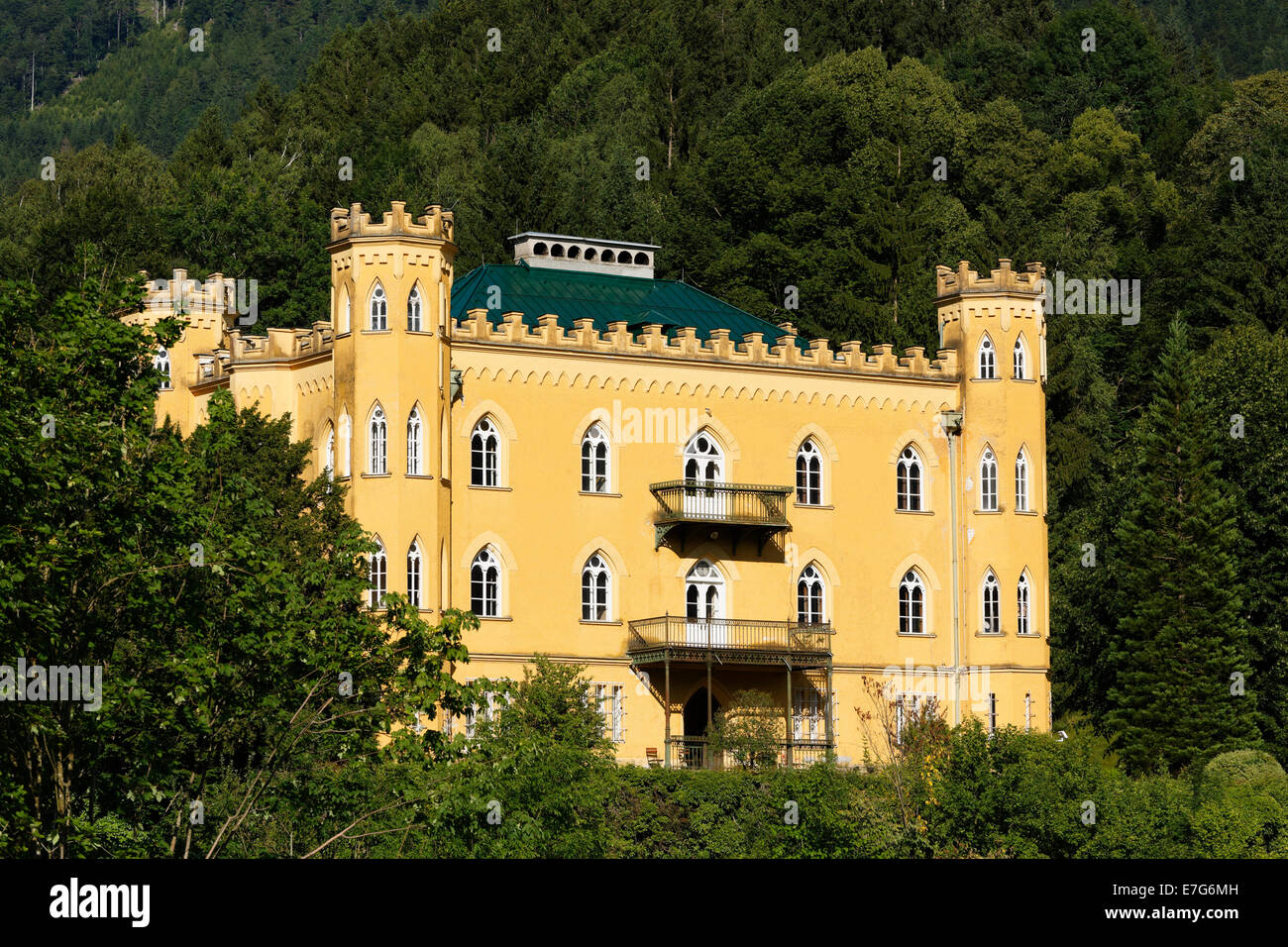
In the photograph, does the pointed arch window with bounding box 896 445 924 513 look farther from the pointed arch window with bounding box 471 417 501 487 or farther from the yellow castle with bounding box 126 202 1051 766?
the pointed arch window with bounding box 471 417 501 487

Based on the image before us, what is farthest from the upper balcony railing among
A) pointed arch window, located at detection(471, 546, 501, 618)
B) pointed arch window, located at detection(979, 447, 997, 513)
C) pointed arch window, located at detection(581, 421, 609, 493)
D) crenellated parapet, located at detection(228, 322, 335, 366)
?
crenellated parapet, located at detection(228, 322, 335, 366)

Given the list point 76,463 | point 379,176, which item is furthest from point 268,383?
point 379,176

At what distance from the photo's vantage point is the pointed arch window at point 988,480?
182 ft

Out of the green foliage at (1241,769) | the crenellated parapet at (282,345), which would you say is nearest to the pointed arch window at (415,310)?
the crenellated parapet at (282,345)

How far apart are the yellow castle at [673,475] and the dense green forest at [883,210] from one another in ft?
11.6

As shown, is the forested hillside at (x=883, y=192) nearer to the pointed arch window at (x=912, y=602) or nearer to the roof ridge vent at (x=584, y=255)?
the pointed arch window at (x=912, y=602)

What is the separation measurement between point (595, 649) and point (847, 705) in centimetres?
664

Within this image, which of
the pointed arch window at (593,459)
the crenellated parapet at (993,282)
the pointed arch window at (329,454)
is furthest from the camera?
the crenellated parapet at (993,282)

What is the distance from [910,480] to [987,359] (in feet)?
11.9

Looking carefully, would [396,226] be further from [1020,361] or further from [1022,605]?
[1022,605]

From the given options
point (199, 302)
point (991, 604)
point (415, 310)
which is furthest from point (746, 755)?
point (199, 302)

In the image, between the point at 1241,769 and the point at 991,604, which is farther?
the point at 991,604

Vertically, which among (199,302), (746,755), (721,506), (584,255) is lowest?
(746,755)

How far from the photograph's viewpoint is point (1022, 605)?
55.6 m
